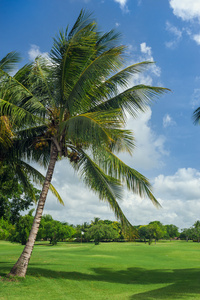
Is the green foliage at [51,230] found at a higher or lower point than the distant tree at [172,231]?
lower

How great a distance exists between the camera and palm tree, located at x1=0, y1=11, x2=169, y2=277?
38.1 feet

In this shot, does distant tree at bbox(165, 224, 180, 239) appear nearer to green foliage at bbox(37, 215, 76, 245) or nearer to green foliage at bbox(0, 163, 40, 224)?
green foliage at bbox(37, 215, 76, 245)

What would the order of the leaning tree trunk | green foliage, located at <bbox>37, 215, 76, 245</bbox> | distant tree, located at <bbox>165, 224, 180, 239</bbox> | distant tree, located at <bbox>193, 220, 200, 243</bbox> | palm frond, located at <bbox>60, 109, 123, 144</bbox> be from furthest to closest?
1. distant tree, located at <bbox>165, 224, 180, 239</bbox>
2. distant tree, located at <bbox>193, 220, 200, 243</bbox>
3. green foliage, located at <bbox>37, 215, 76, 245</bbox>
4. the leaning tree trunk
5. palm frond, located at <bbox>60, 109, 123, 144</bbox>

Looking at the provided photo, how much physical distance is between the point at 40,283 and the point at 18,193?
7.32m

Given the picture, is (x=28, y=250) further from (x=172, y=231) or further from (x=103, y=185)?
(x=172, y=231)

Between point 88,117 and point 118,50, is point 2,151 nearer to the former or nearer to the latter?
point 88,117

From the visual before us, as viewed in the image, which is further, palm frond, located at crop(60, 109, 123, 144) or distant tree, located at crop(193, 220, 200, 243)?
distant tree, located at crop(193, 220, 200, 243)

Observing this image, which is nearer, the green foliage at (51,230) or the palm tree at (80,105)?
the palm tree at (80,105)

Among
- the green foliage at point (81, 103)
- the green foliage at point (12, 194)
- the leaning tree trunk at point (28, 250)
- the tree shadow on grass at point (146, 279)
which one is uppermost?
the green foliage at point (81, 103)

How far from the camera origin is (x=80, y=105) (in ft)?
40.1

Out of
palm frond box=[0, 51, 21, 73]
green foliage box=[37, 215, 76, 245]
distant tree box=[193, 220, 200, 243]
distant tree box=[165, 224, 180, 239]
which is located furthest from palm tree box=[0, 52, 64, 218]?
distant tree box=[165, 224, 180, 239]

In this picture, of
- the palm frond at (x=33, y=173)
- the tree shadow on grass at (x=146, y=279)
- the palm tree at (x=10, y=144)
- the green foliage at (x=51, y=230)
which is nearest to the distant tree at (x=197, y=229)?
the green foliage at (x=51, y=230)

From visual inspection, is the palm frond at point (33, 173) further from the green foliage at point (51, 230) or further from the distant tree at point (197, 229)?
the distant tree at point (197, 229)

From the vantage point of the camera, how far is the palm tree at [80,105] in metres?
11.6
